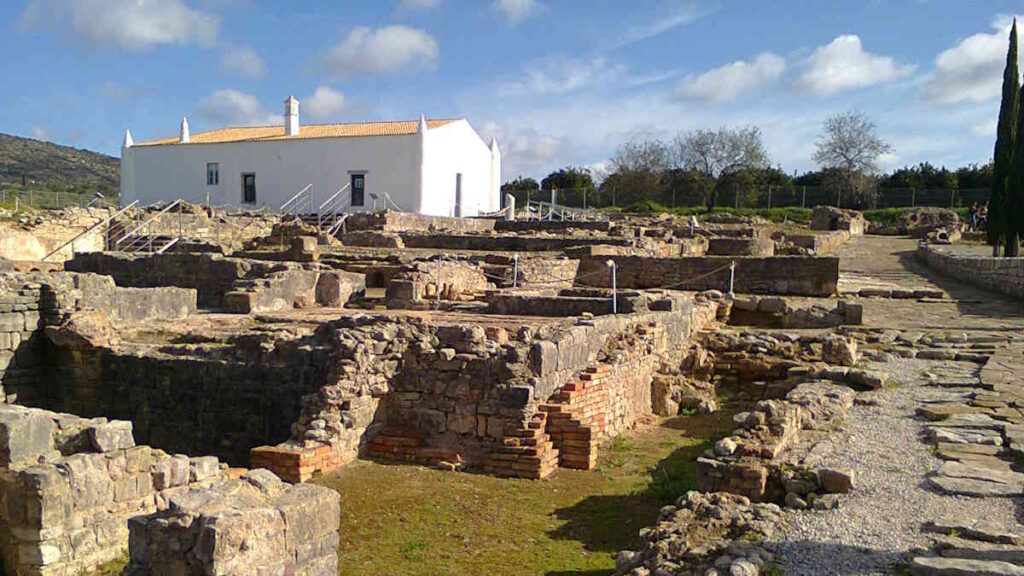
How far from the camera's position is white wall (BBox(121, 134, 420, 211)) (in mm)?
36906

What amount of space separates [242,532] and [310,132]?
123 feet

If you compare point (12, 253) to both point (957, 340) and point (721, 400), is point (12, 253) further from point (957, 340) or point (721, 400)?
point (957, 340)

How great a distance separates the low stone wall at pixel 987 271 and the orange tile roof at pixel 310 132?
22496 mm

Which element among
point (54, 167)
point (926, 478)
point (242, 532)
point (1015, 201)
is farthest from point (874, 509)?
point (54, 167)

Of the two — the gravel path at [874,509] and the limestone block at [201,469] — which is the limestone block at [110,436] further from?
the gravel path at [874,509]

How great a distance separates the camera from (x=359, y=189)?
124ft

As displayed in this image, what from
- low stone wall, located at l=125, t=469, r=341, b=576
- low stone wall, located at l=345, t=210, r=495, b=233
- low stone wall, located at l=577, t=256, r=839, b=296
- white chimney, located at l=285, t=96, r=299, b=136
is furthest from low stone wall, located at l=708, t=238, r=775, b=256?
white chimney, located at l=285, t=96, r=299, b=136

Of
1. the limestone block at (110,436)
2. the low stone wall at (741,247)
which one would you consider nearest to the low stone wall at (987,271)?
the low stone wall at (741,247)

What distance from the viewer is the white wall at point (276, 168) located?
1453 inches

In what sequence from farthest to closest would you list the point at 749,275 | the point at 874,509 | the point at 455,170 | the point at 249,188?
1. the point at 249,188
2. the point at 455,170
3. the point at 749,275
4. the point at 874,509

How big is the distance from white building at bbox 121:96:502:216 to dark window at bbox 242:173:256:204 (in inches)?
1.9

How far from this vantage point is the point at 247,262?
1619cm

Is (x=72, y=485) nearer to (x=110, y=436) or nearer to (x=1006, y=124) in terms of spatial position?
(x=110, y=436)

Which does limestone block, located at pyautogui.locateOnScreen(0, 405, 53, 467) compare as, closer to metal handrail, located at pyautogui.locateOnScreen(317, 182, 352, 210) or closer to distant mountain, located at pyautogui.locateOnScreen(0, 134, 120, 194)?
metal handrail, located at pyautogui.locateOnScreen(317, 182, 352, 210)
